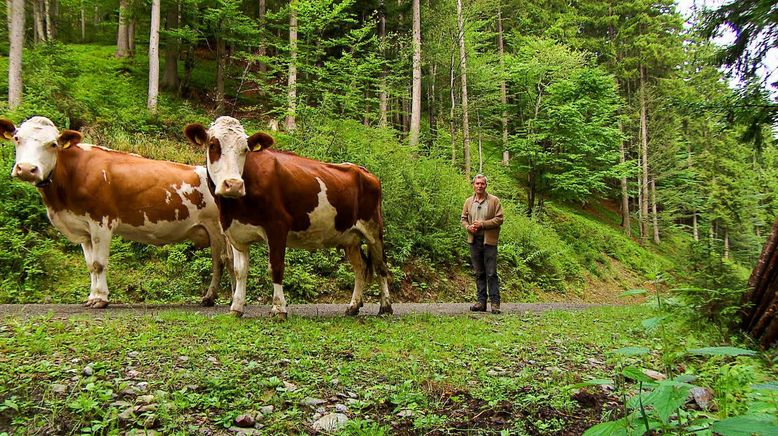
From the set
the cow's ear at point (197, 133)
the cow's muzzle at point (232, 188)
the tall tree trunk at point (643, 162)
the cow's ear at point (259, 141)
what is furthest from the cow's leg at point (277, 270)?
the tall tree trunk at point (643, 162)

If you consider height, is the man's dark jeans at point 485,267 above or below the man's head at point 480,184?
below

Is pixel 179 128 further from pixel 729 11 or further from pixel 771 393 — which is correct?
pixel 771 393

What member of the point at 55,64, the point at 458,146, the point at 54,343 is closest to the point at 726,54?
the point at 54,343

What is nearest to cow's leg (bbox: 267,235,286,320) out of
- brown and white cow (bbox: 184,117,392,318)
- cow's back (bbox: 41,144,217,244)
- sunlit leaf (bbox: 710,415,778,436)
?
brown and white cow (bbox: 184,117,392,318)

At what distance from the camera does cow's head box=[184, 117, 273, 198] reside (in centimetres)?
533

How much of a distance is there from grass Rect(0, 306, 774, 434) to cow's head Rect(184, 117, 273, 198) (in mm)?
1601

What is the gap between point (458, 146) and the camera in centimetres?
2614

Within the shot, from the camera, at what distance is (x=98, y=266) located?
630 centimetres

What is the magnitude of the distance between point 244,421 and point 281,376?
0.78m

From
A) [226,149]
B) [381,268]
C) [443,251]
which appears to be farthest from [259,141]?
[443,251]

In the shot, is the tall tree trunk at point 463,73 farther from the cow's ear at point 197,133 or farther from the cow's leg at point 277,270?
the cow's ear at point 197,133

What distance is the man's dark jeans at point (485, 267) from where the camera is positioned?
8.30 metres

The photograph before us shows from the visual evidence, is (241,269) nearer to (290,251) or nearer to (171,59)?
(290,251)

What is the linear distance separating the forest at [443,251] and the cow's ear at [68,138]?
2.69m
